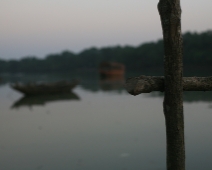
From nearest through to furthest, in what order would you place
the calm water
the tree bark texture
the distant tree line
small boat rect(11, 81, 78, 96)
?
the tree bark texture < the calm water < small boat rect(11, 81, 78, 96) < the distant tree line

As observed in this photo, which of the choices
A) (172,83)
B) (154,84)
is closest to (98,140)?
(154,84)

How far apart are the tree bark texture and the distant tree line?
5299cm

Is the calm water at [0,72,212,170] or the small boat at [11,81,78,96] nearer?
the calm water at [0,72,212,170]

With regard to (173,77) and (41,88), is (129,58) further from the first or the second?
(173,77)

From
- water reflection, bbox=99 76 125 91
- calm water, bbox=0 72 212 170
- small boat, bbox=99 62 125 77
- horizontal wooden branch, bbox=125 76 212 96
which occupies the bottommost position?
calm water, bbox=0 72 212 170

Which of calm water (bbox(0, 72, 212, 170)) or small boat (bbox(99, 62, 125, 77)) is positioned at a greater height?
small boat (bbox(99, 62, 125, 77))

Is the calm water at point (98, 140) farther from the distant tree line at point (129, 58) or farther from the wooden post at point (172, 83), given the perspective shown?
the distant tree line at point (129, 58)

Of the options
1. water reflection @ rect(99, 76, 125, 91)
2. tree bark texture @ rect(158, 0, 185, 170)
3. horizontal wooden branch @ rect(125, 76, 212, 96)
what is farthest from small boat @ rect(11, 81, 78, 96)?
tree bark texture @ rect(158, 0, 185, 170)

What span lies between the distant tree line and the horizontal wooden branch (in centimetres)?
5266

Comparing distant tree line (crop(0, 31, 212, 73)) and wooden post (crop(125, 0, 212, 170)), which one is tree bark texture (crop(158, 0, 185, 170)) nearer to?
wooden post (crop(125, 0, 212, 170))

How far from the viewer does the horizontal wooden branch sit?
96.8 inches

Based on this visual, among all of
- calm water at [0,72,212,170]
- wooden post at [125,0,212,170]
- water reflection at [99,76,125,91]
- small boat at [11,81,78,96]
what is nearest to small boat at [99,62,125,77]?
water reflection at [99,76,125,91]

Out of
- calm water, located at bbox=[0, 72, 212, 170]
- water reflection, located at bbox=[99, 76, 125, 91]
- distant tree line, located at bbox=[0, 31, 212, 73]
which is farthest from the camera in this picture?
distant tree line, located at bbox=[0, 31, 212, 73]

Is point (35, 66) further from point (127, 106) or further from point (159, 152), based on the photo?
point (159, 152)
